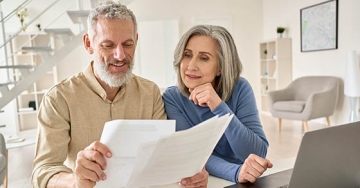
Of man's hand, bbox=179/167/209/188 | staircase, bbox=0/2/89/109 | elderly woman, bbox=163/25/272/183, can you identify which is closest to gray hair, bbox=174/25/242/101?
elderly woman, bbox=163/25/272/183

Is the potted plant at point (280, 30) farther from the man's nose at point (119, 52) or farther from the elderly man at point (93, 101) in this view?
the man's nose at point (119, 52)

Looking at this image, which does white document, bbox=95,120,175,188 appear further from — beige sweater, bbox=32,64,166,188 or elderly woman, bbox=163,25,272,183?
elderly woman, bbox=163,25,272,183

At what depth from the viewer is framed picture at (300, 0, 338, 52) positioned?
4.56 metres

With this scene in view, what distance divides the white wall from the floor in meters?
0.77

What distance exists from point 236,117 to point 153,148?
613 millimetres

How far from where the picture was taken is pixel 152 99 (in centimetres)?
130

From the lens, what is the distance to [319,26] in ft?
15.9

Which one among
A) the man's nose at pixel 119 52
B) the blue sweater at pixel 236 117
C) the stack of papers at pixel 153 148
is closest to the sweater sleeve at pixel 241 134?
the blue sweater at pixel 236 117

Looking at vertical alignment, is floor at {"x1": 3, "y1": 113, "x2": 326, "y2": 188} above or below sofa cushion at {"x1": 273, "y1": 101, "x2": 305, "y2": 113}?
below

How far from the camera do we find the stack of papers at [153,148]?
65 cm

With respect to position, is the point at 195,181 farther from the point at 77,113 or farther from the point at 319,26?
the point at 319,26

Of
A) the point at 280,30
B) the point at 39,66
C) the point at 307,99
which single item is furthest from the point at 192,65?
the point at 280,30

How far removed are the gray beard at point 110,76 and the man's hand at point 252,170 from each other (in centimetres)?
57

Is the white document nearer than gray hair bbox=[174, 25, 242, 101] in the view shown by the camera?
Yes
